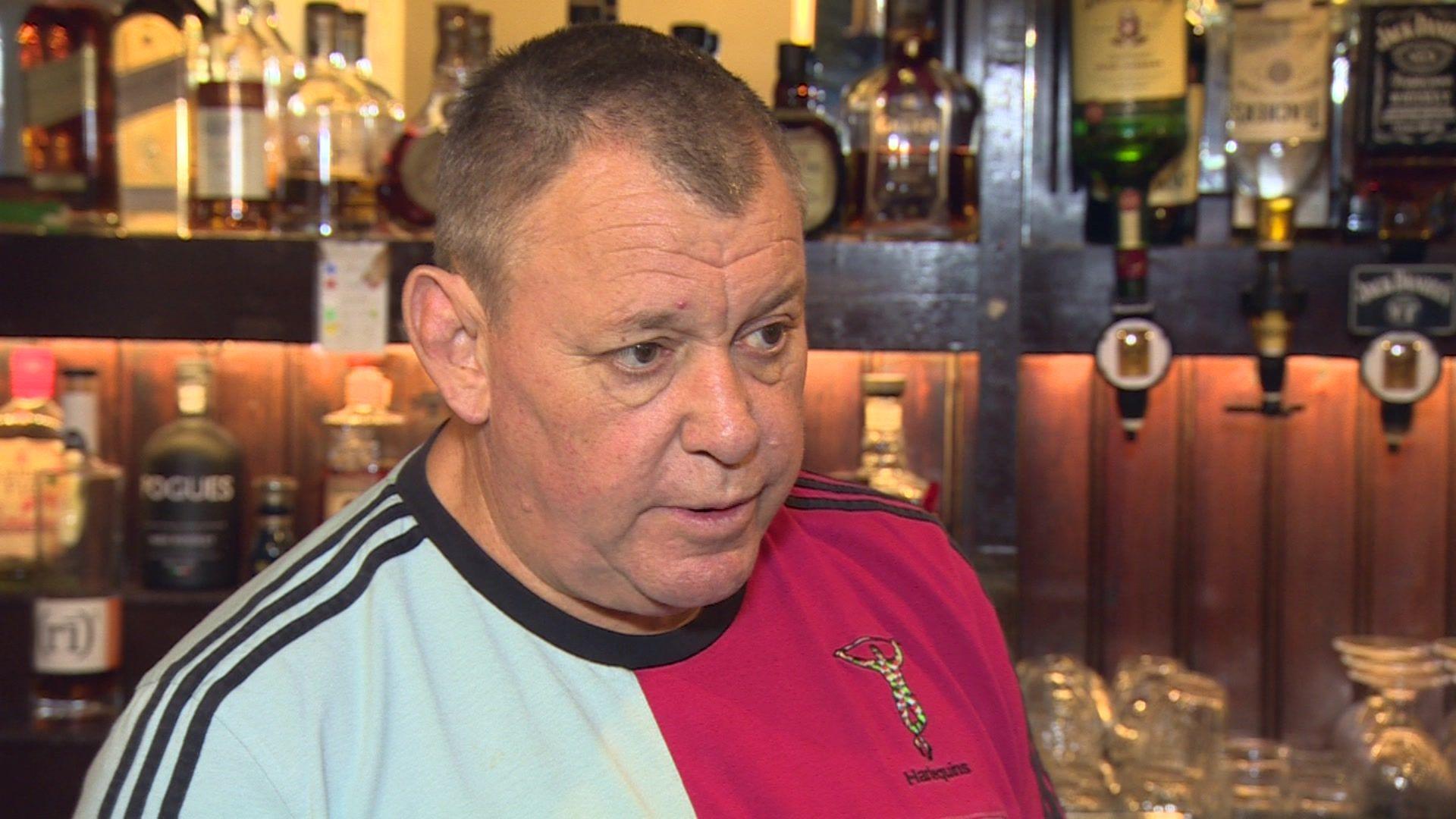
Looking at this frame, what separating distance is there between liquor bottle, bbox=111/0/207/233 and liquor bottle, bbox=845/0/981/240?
842 millimetres

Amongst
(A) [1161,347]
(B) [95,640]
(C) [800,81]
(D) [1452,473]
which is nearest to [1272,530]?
(D) [1452,473]

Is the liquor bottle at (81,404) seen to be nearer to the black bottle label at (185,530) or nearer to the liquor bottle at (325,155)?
the black bottle label at (185,530)

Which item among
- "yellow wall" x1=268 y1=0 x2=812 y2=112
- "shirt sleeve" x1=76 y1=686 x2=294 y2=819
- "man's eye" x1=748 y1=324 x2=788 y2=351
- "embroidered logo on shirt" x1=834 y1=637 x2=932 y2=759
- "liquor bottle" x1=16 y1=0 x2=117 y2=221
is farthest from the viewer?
"yellow wall" x1=268 y1=0 x2=812 y2=112

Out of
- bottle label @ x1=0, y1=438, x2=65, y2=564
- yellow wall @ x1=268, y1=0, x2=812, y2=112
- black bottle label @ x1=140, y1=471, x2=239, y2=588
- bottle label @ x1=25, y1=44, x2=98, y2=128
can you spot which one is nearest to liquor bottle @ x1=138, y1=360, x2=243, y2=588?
black bottle label @ x1=140, y1=471, x2=239, y2=588

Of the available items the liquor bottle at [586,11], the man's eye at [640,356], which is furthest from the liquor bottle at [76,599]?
the man's eye at [640,356]

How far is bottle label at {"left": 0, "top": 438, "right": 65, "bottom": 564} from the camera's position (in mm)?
1942

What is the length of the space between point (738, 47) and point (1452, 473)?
1.12m

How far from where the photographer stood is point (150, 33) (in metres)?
1.94

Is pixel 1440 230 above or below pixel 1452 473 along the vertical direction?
above

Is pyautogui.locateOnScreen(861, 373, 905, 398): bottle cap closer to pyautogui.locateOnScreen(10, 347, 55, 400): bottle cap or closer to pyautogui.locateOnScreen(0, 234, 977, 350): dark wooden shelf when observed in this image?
pyautogui.locateOnScreen(0, 234, 977, 350): dark wooden shelf

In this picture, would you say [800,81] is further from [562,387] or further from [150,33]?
[562,387]

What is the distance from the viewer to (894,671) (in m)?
1.21

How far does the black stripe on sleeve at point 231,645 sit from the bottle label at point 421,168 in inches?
36.6

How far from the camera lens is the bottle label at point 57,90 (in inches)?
76.5
